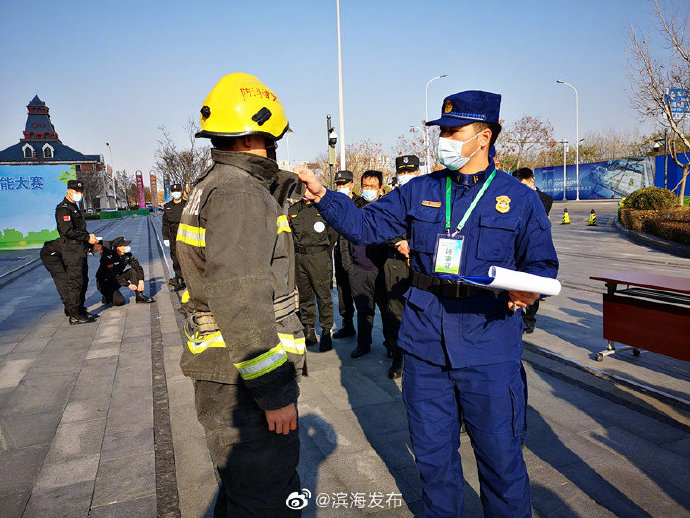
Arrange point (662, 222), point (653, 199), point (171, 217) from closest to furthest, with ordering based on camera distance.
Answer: point (171, 217), point (662, 222), point (653, 199)

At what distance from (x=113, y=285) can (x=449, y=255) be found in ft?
25.6

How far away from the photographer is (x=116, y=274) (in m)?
8.56

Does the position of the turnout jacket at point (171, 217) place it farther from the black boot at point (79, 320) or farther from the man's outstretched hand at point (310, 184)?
the man's outstretched hand at point (310, 184)

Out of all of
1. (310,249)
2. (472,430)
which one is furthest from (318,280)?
(472,430)

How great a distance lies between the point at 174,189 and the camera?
10555 millimetres

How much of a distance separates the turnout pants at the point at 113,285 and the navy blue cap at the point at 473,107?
7.63 m

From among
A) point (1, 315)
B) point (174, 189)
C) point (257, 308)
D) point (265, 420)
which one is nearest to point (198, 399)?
point (265, 420)

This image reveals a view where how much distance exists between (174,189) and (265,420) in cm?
963

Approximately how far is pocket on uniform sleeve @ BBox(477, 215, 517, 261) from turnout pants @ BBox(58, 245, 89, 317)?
270 inches

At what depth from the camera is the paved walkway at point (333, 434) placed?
9.27 ft

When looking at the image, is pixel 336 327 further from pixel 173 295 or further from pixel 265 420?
pixel 265 420

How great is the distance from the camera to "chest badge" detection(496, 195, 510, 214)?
2279 millimetres

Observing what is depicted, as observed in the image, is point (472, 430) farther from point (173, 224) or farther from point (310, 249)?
point (173, 224)

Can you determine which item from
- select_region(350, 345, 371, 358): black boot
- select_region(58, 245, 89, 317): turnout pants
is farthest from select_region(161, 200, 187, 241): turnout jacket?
select_region(350, 345, 371, 358): black boot
